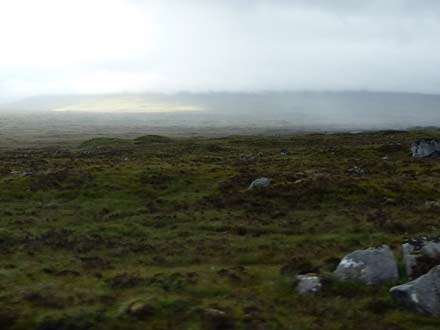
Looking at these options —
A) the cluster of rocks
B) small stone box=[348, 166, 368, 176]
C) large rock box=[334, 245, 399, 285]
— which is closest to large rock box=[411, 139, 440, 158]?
small stone box=[348, 166, 368, 176]

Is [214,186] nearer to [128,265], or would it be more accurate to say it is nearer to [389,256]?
[128,265]

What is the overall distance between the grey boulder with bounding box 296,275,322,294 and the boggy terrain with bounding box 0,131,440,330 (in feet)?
1.14

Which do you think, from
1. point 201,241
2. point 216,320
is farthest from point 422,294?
point 201,241

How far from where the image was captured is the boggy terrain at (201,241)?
17172 millimetres

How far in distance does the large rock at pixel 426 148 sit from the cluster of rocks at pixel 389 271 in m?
43.6

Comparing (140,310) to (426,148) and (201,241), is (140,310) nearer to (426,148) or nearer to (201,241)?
(201,241)

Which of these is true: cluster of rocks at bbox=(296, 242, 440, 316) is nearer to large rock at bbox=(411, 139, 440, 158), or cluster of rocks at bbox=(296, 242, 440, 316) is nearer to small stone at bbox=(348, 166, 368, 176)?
small stone at bbox=(348, 166, 368, 176)

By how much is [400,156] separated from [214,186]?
107ft

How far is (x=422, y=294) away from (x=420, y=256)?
3320 millimetres

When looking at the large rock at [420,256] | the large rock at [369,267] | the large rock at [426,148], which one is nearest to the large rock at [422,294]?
the large rock at [369,267]

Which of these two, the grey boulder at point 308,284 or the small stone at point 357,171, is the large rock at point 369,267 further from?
the small stone at point 357,171

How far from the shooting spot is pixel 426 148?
203 feet

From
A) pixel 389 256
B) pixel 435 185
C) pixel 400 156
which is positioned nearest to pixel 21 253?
pixel 389 256

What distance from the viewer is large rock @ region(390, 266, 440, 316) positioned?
1681 cm
